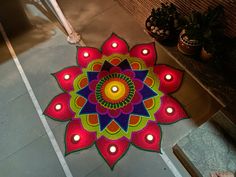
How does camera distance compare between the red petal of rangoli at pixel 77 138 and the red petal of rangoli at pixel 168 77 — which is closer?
the red petal of rangoli at pixel 77 138

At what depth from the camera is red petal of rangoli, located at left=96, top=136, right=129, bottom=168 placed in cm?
273

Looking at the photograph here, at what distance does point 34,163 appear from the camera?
279cm

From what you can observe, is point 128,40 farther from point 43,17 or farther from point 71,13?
point 43,17

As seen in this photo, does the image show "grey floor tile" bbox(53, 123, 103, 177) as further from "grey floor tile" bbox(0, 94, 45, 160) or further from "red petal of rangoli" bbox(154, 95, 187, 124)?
"red petal of rangoli" bbox(154, 95, 187, 124)

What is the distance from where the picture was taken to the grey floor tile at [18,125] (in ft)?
9.58

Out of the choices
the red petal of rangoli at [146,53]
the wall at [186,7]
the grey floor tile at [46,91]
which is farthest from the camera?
the red petal of rangoli at [146,53]

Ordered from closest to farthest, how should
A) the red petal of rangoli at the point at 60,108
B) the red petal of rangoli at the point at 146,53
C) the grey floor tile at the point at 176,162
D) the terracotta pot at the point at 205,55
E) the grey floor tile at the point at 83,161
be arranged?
the grey floor tile at the point at 176,162
the grey floor tile at the point at 83,161
the terracotta pot at the point at 205,55
the red petal of rangoli at the point at 60,108
the red petal of rangoli at the point at 146,53

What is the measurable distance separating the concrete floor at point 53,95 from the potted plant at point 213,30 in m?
0.59

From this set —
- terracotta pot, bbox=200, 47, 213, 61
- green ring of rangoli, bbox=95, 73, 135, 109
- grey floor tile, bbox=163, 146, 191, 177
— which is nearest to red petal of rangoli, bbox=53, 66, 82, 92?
green ring of rangoli, bbox=95, 73, 135, 109

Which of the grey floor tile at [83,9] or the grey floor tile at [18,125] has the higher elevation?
the grey floor tile at [83,9]

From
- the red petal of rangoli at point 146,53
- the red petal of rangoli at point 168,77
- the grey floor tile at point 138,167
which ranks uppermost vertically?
the red petal of rangoli at point 146,53

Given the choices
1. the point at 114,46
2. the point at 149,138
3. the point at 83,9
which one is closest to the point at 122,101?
the point at 149,138

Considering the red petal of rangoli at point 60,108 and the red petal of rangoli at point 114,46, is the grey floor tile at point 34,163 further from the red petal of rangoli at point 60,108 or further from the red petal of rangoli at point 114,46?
the red petal of rangoli at point 114,46

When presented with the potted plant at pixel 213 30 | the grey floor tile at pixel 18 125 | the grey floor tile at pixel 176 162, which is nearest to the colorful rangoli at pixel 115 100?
the grey floor tile at pixel 176 162
